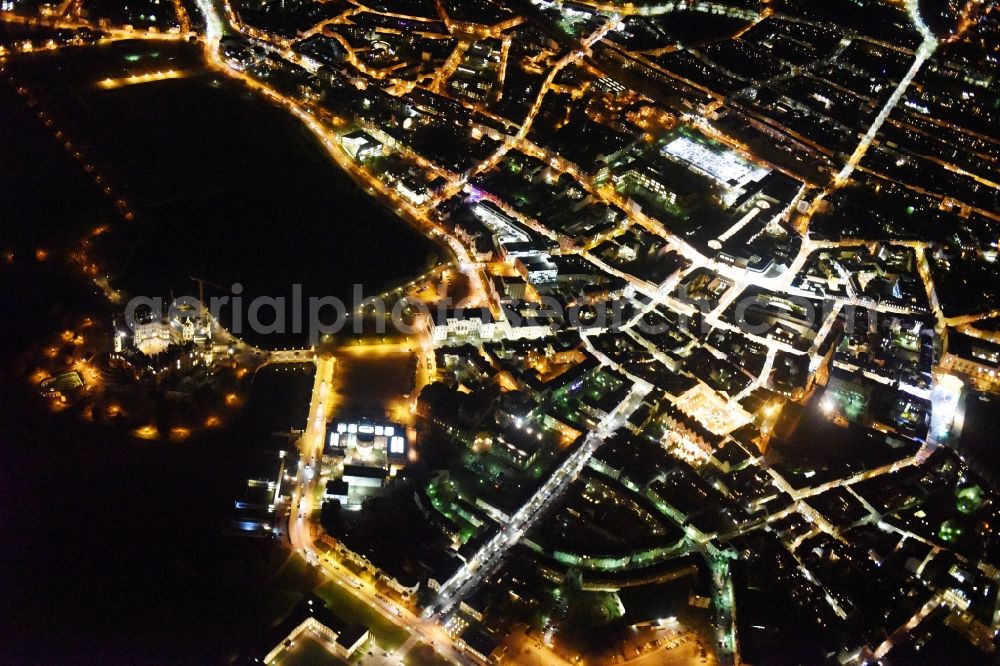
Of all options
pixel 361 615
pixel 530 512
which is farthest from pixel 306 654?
pixel 530 512

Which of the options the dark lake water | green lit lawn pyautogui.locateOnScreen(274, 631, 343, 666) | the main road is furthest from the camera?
the main road

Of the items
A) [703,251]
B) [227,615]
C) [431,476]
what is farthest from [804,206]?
[227,615]

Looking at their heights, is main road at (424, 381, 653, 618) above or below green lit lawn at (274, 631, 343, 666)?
above

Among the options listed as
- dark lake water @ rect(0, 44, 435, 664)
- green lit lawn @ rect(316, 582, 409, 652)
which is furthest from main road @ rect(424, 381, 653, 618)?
dark lake water @ rect(0, 44, 435, 664)

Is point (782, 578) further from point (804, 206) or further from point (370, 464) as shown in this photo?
point (804, 206)

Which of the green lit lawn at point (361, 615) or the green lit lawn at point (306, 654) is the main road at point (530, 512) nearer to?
the green lit lawn at point (361, 615)

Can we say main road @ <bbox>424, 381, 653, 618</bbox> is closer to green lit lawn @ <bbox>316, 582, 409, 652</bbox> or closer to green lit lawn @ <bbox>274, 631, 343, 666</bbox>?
green lit lawn @ <bbox>316, 582, 409, 652</bbox>

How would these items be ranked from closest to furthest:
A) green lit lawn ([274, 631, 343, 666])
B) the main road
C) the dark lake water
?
green lit lawn ([274, 631, 343, 666]) < the dark lake water < the main road

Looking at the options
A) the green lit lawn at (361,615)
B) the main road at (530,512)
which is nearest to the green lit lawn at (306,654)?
the green lit lawn at (361,615)
